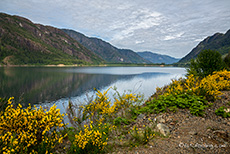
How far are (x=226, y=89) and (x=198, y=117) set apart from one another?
504cm

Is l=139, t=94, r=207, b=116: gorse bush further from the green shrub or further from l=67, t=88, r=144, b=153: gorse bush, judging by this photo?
l=67, t=88, r=144, b=153: gorse bush

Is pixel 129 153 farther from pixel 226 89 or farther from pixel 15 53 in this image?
pixel 15 53

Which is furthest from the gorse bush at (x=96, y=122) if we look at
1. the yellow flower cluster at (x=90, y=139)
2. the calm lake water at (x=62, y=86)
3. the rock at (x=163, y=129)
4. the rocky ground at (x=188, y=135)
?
the rock at (x=163, y=129)

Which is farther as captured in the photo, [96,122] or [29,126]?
[96,122]

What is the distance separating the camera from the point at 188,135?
4.15 meters

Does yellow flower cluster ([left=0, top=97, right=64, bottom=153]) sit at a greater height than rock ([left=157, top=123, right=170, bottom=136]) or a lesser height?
greater

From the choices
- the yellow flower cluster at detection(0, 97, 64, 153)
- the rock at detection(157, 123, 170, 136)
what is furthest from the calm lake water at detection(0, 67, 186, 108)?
the rock at detection(157, 123, 170, 136)

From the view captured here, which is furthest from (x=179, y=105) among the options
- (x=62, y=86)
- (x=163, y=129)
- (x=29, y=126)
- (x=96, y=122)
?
(x=62, y=86)

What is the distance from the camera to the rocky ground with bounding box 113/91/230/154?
139 inches

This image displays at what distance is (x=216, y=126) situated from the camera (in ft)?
14.9

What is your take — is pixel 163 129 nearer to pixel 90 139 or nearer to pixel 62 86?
pixel 90 139

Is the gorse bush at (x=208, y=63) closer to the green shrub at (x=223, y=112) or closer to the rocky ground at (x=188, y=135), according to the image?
the green shrub at (x=223, y=112)

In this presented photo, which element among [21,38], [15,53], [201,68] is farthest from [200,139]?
[21,38]

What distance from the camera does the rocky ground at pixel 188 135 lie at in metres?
3.54
